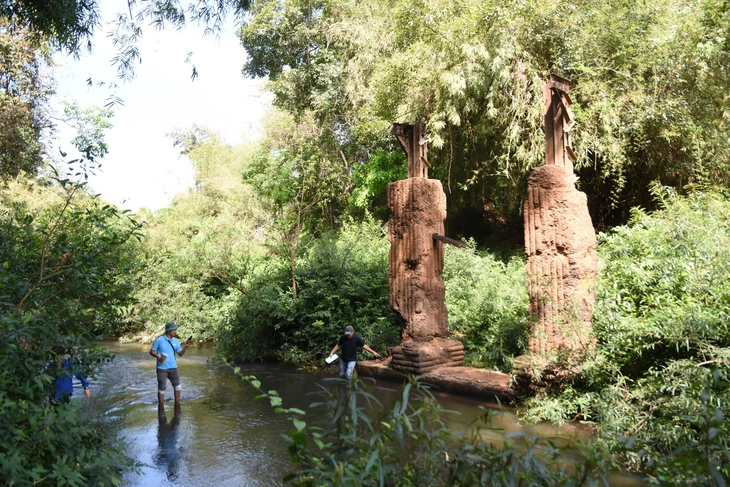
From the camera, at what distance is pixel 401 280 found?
10.9 metres

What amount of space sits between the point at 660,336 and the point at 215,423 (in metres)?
6.11

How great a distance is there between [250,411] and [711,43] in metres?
12.1

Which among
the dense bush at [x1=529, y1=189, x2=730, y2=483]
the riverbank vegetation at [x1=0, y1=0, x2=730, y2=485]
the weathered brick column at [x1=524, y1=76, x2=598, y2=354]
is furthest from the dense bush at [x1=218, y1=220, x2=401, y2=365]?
the dense bush at [x1=529, y1=189, x2=730, y2=483]

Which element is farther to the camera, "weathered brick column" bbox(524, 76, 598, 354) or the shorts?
the shorts

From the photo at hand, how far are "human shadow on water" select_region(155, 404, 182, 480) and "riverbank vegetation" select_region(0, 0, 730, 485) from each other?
161 centimetres

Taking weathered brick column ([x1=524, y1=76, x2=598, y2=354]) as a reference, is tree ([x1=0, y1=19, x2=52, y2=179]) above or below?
above

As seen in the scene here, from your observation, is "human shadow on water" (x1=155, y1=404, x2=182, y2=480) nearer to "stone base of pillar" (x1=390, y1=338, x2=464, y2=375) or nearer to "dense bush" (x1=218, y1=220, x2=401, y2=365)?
"stone base of pillar" (x1=390, y1=338, x2=464, y2=375)

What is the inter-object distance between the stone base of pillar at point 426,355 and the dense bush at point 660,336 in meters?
2.53

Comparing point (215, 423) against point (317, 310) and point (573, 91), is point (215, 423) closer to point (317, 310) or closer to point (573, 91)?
point (317, 310)

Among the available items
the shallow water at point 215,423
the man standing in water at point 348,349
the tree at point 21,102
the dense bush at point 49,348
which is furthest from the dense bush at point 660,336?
the tree at point 21,102

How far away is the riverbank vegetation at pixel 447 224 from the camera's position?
14.6 ft

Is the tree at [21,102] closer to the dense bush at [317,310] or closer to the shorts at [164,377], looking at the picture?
the dense bush at [317,310]

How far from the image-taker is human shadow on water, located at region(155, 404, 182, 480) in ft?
20.4

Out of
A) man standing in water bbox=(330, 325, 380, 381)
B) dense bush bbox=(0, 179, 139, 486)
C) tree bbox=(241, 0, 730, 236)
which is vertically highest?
tree bbox=(241, 0, 730, 236)
